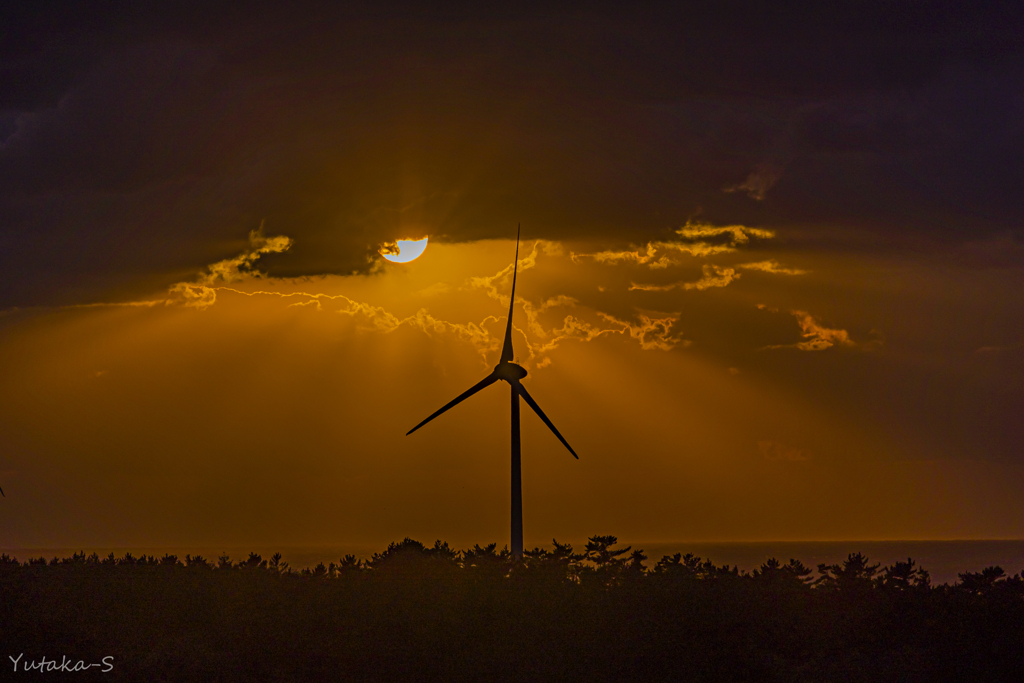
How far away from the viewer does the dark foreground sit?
128ft

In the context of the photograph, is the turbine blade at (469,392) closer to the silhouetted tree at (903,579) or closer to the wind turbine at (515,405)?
the wind turbine at (515,405)

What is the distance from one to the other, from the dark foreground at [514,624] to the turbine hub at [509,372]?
38.4 feet

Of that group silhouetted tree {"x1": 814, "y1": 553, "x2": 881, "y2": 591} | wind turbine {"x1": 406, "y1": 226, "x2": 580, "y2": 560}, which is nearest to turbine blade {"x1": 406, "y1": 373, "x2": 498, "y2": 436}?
wind turbine {"x1": 406, "y1": 226, "x2": 580, "y2": 560}

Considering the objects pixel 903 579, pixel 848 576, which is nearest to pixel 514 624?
pixel 848 576

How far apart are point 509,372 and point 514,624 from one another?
20202mm

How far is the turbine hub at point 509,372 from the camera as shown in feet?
199

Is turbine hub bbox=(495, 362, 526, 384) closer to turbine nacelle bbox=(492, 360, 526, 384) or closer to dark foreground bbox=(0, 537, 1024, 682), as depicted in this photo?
turbine nacelle bbox=(492, 360, 526, 384)

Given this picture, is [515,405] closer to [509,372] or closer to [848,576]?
[509,372]

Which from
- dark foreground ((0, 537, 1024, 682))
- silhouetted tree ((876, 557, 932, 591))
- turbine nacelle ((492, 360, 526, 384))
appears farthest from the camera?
turbine nacelle ((492, 360, 526, 384))

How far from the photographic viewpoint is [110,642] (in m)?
41.1

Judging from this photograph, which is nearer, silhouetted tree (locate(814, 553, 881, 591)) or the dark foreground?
the dark foreground

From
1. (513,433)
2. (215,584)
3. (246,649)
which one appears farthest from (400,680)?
(513,433)

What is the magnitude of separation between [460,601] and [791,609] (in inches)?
574

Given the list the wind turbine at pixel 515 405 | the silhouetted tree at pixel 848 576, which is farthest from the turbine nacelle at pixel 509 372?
the silhouetted tree at pixel 848 576
